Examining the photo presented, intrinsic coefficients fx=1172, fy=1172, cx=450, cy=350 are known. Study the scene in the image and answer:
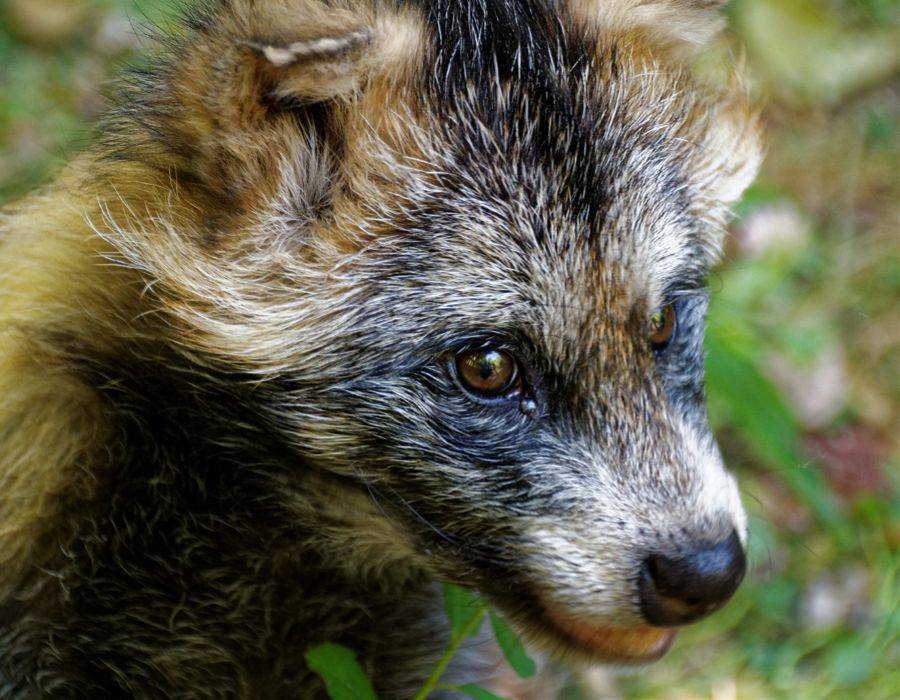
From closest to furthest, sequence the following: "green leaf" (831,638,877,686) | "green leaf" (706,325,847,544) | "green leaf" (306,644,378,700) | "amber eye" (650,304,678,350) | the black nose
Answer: the black nose
"green leaf" (306,644,378,700)
"amber eye" (650,304,678,350)
"green leaf" (706,325,847,544)
"green leaf" (831,638,877,686)

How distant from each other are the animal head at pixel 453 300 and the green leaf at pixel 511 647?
182 mm

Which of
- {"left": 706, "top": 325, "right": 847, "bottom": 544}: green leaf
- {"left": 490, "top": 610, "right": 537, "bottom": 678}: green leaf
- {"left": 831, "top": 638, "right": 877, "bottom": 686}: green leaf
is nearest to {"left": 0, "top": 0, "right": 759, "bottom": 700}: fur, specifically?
{"left": 490, "top": 610, "right": 537, "bottom": 678}: green leaf

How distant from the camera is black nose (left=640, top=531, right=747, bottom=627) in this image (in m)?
2.65

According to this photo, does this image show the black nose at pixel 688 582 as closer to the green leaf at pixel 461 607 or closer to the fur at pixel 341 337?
the fur at pixel 341 337

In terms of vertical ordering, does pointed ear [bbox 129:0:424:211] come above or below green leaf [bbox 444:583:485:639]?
above

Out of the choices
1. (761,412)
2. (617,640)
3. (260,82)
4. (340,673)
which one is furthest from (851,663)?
(260,82)

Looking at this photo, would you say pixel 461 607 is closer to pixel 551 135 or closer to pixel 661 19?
pixel 551 135

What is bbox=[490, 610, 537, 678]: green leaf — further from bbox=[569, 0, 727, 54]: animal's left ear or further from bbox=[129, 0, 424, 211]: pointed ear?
bbox=[569, 0, 727, 54]: animal's left ear

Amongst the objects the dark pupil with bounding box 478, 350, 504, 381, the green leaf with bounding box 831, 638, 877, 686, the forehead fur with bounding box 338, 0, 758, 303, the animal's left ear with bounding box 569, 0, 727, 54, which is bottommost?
the green leaf with bounding box 831, 638, 877, 686

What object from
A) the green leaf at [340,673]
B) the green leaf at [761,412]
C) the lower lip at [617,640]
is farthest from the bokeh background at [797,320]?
the green leaf at [340,673]

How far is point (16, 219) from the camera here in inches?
130

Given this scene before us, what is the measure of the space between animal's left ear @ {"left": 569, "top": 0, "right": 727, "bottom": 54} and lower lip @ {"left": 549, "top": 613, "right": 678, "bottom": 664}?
1.54 metres

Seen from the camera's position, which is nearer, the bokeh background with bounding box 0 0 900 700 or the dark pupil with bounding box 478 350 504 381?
the dark pupil with bounding box 478 350 504 381

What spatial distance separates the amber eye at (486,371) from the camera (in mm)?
2777
